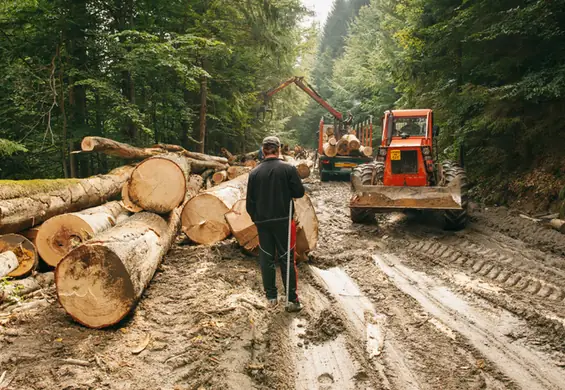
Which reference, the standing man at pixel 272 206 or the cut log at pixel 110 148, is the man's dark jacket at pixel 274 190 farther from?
the cut log at pixel 110 148

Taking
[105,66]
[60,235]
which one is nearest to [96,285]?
[60,235]

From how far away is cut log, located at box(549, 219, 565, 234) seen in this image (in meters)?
7.02

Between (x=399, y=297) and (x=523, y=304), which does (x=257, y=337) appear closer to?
(x=399, y=297)

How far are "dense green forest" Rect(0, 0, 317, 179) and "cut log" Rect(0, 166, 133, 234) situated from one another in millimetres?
2268

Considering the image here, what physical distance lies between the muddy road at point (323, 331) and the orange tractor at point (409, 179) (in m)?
1.63

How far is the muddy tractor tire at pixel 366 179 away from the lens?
8540 millimetres

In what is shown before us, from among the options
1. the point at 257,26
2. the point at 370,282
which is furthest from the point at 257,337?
the point at 257,26

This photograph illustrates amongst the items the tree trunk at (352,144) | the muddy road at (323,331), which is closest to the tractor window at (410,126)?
the muddy road at (323,331)

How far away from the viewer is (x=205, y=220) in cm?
648

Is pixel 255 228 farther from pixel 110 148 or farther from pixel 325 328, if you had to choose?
pixel 110 148

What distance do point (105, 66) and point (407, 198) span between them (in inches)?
362

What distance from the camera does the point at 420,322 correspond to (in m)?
4.09

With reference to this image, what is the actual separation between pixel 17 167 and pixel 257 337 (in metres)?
9.88

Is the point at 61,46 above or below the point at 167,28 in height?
below
